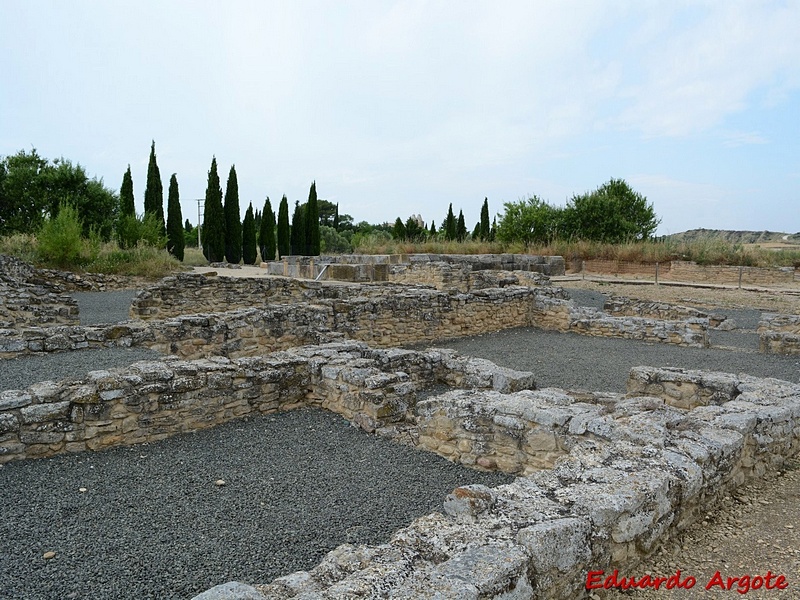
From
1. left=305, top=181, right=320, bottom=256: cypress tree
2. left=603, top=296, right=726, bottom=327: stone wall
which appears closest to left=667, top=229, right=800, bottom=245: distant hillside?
left=305, top=181, right=320, bottom=256: cypress tree

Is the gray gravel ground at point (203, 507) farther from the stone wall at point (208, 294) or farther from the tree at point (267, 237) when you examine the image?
the tree at point (267, 237)

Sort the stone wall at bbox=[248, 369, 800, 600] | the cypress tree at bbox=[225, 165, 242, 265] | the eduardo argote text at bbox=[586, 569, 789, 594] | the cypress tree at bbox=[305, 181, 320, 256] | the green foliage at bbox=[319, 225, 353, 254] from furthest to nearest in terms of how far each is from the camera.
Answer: the green foliage at bbox=[319, 225, 353, 254], the cypress tree at bbox=[305, 181, 320, 256], the cypress tree at bbox=[225, 165, 242, 265], the eduardo argote text at bbox=[586, 569, 789, 594], the stone wall at bbox=[248, 369, 800, 600]

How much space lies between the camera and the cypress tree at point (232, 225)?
1490 inches

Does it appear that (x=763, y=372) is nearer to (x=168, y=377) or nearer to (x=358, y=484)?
(x=358, y=484)

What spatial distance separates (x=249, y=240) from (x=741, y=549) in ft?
129

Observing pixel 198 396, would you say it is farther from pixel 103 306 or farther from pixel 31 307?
pixel 103 306

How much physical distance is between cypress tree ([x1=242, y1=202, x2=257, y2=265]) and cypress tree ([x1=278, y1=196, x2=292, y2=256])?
2900 mm

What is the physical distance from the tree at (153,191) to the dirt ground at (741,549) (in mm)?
36821

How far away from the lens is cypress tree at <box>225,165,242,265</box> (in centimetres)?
3784

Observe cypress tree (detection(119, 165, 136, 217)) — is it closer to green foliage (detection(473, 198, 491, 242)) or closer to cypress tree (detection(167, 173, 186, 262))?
cypress tree (detection(167, 173, 186, 262))

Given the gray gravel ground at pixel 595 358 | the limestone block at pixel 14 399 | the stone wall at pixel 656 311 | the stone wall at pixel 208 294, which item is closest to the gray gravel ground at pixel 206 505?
the limestone block at pixel 14 399

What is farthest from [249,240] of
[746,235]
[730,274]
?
[746,235]

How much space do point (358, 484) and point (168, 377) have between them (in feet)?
8.17

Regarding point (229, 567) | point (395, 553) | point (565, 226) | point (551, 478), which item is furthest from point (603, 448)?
point (565, 226)
